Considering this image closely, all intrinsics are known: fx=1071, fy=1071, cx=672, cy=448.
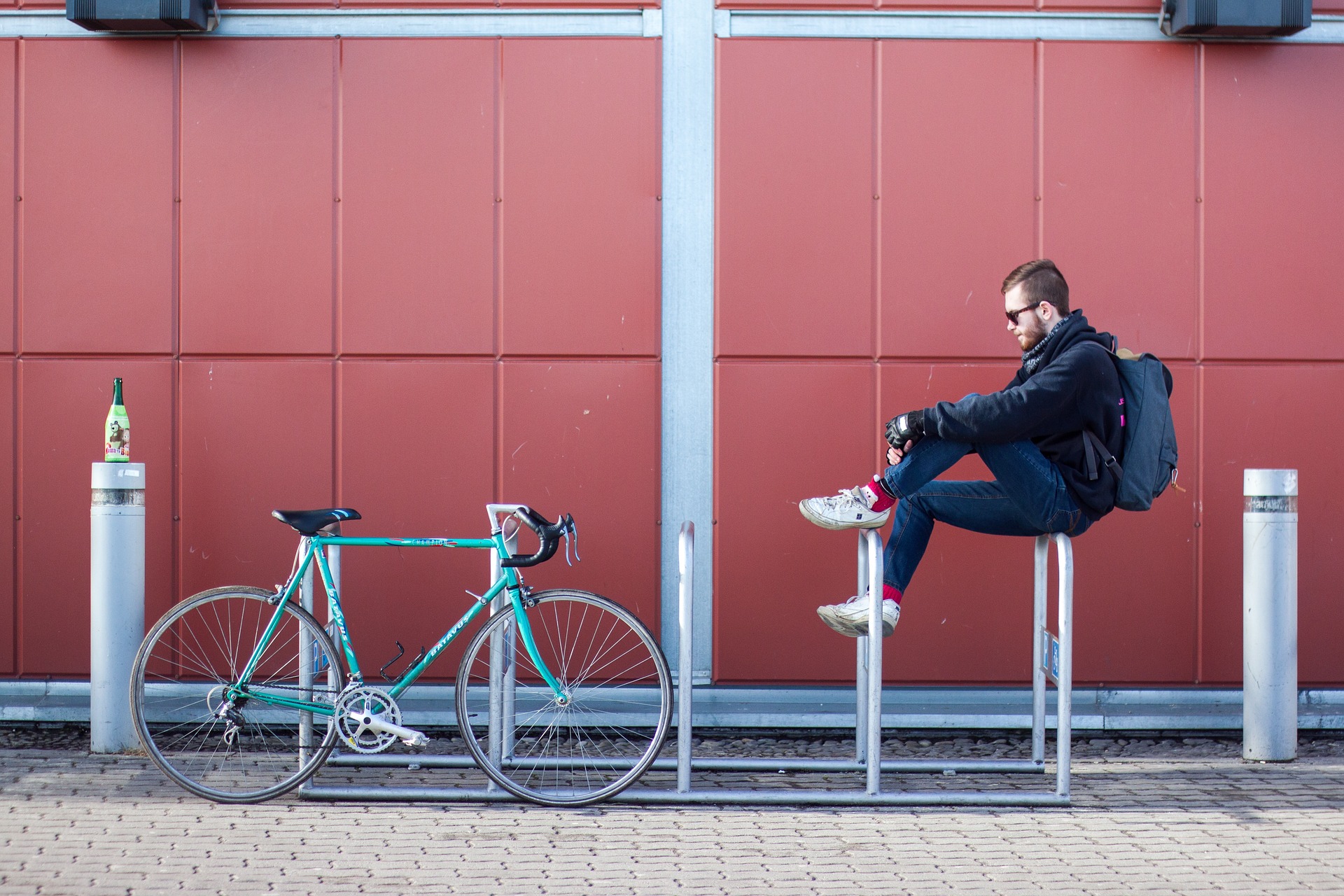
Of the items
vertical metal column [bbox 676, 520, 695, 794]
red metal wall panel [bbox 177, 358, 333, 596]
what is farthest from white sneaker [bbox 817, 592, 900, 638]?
red metal wall panel [bbox 177, 358, 333, 596]

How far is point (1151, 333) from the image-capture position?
5.46 meters

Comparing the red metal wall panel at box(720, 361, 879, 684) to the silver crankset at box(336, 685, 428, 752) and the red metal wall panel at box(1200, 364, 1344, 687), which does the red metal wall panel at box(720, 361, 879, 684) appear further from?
the silver crankset at box(336, 685, 428, 752)

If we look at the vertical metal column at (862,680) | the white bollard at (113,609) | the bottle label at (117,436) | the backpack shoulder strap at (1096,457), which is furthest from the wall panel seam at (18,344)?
the backpack shoulder strap at (1096,457)

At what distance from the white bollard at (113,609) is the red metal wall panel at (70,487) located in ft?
2.51

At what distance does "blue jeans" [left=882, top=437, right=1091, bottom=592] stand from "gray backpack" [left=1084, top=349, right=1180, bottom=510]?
17 cm

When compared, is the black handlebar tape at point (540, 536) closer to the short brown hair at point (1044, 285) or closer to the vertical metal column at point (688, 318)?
the vertical metal column at point (688, 318)

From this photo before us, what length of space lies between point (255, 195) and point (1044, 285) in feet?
12.8

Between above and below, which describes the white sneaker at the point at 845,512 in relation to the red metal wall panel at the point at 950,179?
below

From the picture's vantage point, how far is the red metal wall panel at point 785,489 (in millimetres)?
5449

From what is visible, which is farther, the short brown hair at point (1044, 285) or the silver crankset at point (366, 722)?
the short brown hair at point (1044, 285)

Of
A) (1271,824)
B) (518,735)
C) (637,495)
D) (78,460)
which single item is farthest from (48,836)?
(1271,824)

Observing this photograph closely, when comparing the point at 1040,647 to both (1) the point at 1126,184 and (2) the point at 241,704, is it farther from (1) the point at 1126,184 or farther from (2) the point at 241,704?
(2) the point at 241,704

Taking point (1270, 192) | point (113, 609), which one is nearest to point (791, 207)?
point (1270, 192)

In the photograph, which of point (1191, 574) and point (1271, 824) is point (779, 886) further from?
point (1191, 574)
